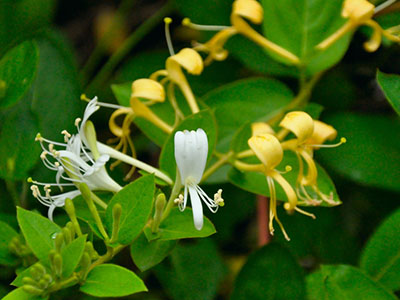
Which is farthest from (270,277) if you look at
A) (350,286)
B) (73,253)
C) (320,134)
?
(73,253)

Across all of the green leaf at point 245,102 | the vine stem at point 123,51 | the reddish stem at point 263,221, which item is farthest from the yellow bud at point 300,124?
the vine stem at point 123,51

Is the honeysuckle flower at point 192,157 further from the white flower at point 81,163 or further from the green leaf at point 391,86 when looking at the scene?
the green leaf at point 391,86

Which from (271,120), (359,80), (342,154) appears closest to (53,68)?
(271,120)

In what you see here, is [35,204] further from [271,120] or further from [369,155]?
[369,155]

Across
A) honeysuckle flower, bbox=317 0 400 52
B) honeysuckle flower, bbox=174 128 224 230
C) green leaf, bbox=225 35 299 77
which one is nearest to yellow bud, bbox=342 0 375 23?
honeysuckle flower, bbox=317 0 400 52

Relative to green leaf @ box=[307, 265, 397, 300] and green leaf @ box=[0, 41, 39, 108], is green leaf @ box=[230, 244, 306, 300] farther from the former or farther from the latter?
green leaf @ box=[0, 41, 39, 108]

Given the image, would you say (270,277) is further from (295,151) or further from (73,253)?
(73,253)
